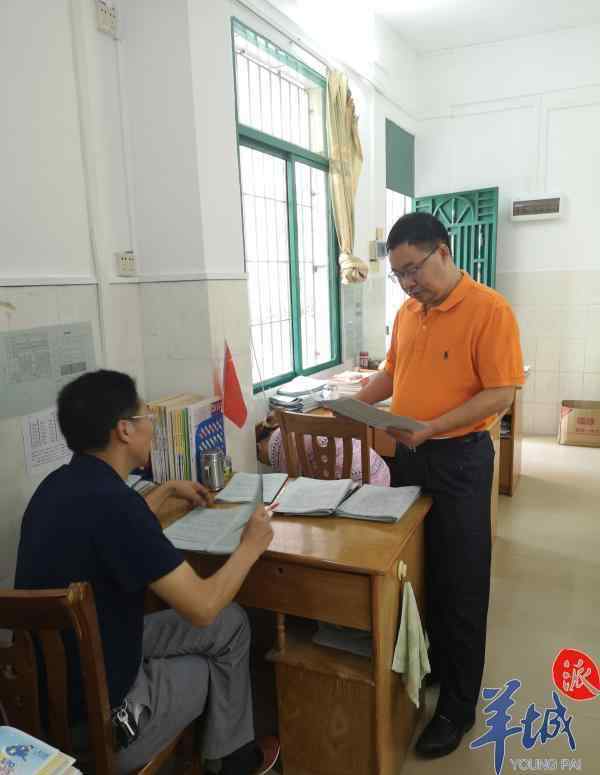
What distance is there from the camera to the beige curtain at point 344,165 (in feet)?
12.1

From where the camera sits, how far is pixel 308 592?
5.17 feet

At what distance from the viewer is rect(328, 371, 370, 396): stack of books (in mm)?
3436

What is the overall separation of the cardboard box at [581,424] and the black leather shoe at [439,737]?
367 centimetres

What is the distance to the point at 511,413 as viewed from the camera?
3.82 m

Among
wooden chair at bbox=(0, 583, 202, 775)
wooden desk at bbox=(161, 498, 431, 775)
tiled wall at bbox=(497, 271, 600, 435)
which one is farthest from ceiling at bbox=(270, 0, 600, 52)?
wooden chair at bbox=(0, 583, 202, 775)

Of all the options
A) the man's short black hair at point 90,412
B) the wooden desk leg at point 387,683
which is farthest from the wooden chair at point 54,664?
the wooden desk leg at point 387,683

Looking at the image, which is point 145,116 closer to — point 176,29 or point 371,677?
point 176,29

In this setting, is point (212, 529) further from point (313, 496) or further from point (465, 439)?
point (465, 439)

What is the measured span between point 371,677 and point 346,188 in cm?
313

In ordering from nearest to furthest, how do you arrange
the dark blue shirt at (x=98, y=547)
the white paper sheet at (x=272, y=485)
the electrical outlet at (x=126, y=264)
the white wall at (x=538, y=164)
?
1. the dark blue shirt at (x=98, y=547)
2. the white paper sheet at (x=272, y=485)
3. the electrical outlet at (x=126, y=264)
4. the white wall at (x=538, y=164)

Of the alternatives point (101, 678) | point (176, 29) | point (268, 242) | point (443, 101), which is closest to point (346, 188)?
point (268, 242)

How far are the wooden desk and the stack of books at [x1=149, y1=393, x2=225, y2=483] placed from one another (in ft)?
1.84

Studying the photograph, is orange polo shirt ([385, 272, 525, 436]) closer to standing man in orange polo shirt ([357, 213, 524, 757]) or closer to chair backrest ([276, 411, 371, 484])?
standing man in orange polo shirt ([357, 213, 524, 757])

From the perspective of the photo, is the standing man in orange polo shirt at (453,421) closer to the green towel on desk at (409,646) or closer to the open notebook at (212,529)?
the green towel on desk at (409,646)
